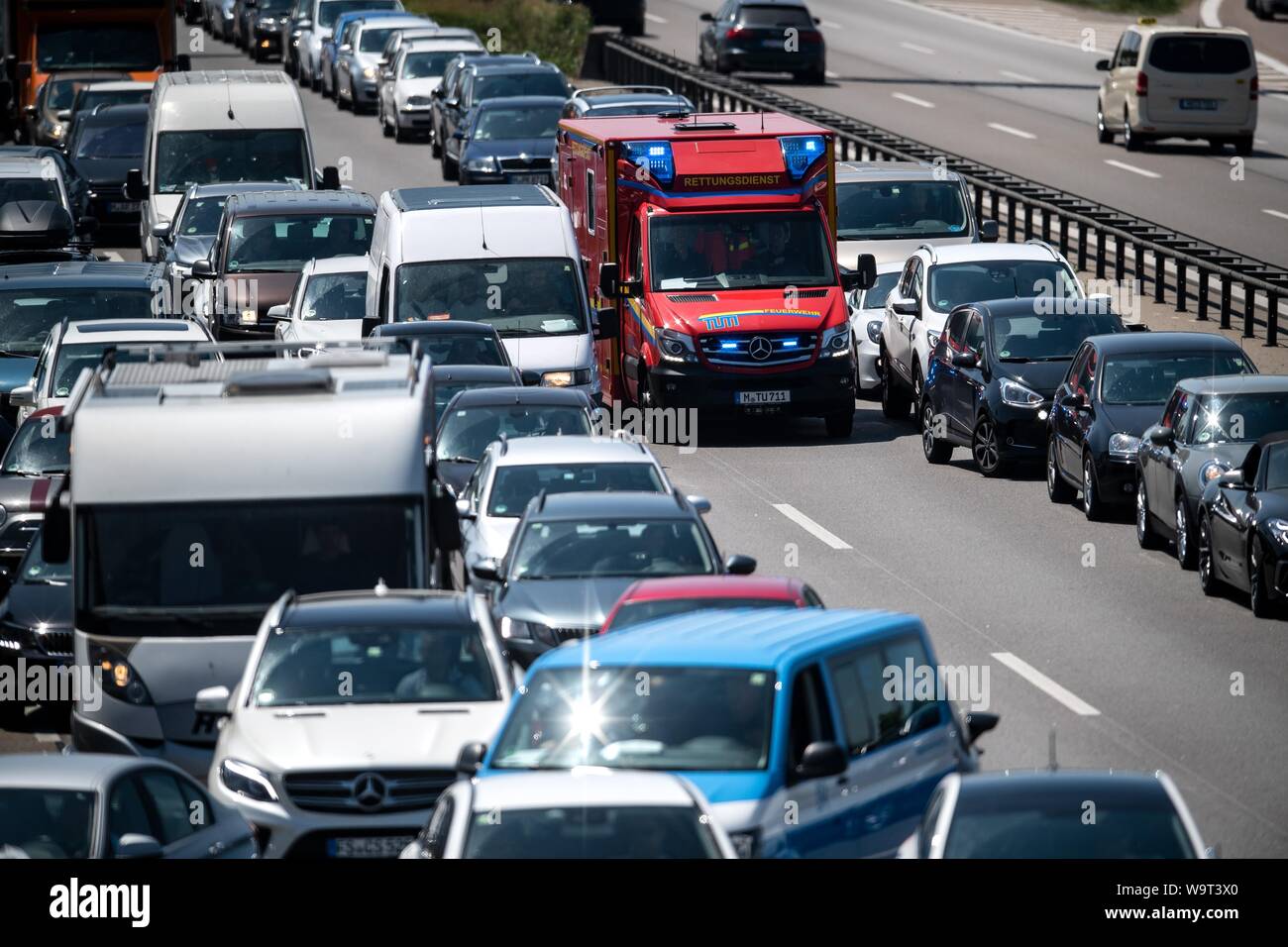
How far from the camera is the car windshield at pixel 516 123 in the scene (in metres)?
41.8

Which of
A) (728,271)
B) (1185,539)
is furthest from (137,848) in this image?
(728,271)

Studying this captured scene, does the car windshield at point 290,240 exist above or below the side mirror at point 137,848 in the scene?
below

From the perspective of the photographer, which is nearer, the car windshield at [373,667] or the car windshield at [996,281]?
the car windshield at [373,667]

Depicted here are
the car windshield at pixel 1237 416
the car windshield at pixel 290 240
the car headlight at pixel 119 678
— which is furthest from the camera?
the car windshield at pixel 290 240

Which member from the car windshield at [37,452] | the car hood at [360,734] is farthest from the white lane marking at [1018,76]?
the car hood at [360,734]

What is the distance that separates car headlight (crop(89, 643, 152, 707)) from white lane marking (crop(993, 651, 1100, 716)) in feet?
19.3

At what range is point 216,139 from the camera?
35.6 metres

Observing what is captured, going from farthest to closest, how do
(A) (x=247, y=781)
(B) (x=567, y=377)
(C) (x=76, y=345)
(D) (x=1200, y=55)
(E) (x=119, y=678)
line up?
(D) (x=1200, y=55) → (B) (x=567, y=377) → (C) (x=76, y=345) → (E) (x=119, y=678) → (A) (x=247, y=781)

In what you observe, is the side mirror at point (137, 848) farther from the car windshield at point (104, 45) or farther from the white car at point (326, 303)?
the car windshield at point (104, 45)

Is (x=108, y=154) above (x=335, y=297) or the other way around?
the other way around

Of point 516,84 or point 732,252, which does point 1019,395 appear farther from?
point 516,84

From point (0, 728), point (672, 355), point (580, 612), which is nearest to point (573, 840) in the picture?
point (580, 612)

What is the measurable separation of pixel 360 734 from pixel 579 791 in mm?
2989

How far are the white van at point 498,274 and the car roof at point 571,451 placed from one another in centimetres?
566
